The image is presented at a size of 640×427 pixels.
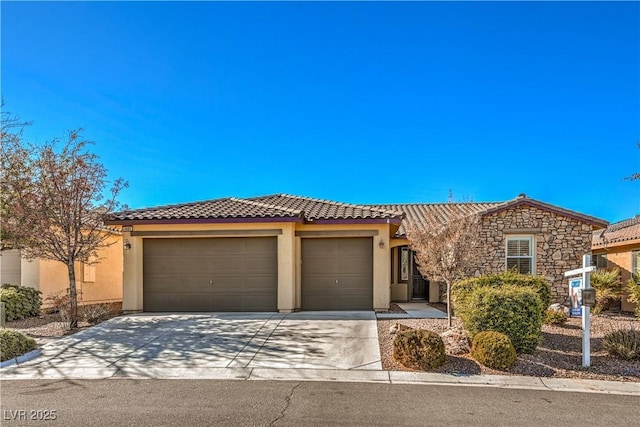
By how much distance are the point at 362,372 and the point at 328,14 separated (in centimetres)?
864

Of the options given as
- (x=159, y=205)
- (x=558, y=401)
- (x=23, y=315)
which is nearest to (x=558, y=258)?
(x=558, y=401)

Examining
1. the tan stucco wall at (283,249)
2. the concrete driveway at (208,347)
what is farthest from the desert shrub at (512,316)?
the tan stucco wall at (283,249)

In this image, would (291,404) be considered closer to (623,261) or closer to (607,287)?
(607,287)

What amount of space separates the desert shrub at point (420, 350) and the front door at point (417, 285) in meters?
9.58

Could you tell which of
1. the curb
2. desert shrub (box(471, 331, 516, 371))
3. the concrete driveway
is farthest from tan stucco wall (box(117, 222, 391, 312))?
desert shrub (box(471, 331, 516, 371))

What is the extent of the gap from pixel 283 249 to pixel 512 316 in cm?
707

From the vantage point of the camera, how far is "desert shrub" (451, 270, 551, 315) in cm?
929

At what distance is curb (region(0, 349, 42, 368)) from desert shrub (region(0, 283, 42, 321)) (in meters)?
4.43

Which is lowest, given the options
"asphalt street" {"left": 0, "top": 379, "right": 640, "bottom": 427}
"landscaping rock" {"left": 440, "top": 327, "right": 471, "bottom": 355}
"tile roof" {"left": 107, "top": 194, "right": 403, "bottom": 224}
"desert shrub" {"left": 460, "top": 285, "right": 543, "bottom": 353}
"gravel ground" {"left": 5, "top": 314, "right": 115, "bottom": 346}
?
"gravel ground" {"left": 5, "top": 314, "right": 115, "bottom": 346}

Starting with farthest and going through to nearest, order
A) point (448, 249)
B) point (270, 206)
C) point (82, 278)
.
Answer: point (82, 278) < point (270, 206) < point (448, 249)

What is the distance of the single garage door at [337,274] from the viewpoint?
13344 millimetres

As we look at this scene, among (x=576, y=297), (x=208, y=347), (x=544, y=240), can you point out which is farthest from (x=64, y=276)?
(x=544, y=240)

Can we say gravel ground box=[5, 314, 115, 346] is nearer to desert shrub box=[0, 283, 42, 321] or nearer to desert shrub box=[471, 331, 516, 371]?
desert shrub box=[0, 283, 42, 321]

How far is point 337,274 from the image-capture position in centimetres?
1348
